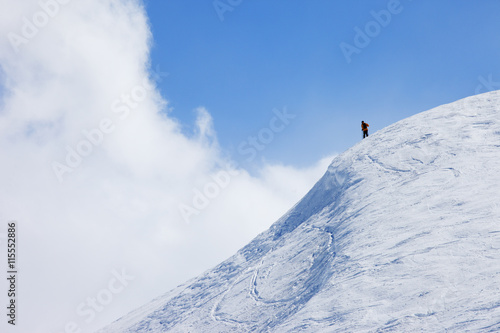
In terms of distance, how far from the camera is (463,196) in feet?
56.6

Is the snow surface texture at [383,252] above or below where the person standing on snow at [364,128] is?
below

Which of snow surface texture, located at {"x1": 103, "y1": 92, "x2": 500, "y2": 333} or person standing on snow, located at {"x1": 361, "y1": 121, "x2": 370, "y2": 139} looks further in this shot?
person standing on snow, located at {"x1": 361, "y1": 121, "x2": 370, "y2": 139}

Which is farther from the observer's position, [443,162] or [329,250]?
[443,162]

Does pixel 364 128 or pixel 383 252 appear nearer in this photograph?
pixel 383 252

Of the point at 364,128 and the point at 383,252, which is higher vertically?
the point at 364,128

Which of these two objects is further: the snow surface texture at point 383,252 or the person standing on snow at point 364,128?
the person standing on snow at point 364,128

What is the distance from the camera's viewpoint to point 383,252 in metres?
15.6

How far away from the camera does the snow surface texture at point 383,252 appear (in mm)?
12208

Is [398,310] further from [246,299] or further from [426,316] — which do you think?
[246,299]

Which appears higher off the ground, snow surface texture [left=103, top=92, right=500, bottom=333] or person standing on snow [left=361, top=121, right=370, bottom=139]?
person standing on snow [left=361, top=121, right=370, bottom=139]

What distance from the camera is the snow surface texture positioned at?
40.1 ft

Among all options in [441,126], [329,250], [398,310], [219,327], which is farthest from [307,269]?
[441,126]

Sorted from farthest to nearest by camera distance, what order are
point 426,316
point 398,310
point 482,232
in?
1. point 482,232
2. point 398,310
3. point 426,316

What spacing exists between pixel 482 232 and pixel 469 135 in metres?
10.4
